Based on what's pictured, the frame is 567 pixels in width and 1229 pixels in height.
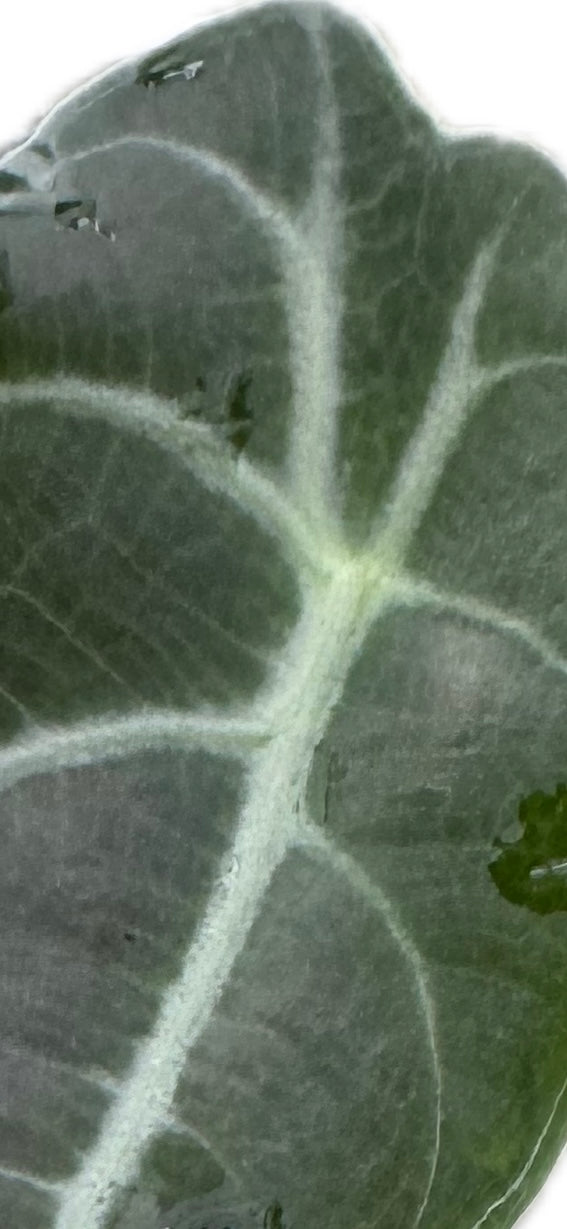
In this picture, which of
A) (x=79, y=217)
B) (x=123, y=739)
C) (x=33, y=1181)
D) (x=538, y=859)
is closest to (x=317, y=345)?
(x=79, y=217)

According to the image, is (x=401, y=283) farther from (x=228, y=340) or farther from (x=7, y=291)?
(x=7, y=291)

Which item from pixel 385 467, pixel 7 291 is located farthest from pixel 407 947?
pixel 7 291

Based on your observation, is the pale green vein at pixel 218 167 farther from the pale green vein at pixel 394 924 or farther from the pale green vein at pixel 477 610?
the pale green vein at pixel 394 924

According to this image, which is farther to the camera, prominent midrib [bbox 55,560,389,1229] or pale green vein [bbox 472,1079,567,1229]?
pale green vein [bbox 472,1079,567,1229]

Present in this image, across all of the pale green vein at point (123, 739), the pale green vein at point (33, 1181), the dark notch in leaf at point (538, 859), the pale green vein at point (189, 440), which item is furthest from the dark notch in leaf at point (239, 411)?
the pale green vein at point (33, 1181)

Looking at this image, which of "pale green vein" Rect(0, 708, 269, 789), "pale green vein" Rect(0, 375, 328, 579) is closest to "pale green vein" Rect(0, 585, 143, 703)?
"pale green vein" Rect(0, 708, 269, 789)

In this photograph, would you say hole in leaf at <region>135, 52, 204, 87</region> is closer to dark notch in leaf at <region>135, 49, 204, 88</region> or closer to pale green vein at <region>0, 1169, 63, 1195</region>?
dark notch in leaf at <region>135, 49, 204, 88</region>
